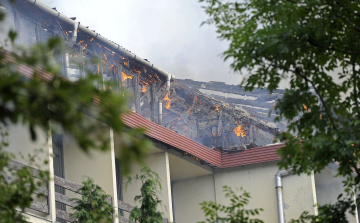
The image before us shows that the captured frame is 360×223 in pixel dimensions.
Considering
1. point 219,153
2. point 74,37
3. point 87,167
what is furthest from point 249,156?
point 74,37

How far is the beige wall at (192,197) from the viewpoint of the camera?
15.8 metres

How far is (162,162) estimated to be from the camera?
13.7 meters

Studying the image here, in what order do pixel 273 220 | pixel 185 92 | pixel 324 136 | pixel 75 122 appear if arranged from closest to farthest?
1. pixel 75 122
2. pixel 324 136
3. pixel 273 220
4. pixel 185 92

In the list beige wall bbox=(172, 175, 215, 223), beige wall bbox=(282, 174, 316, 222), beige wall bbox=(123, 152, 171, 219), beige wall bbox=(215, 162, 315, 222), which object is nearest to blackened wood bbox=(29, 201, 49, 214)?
beige wall bbox=(123, 152, 171, 219)

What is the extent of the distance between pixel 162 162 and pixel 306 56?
28.1 feet

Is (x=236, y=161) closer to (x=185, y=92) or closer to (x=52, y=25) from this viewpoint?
(x=185, y=92)

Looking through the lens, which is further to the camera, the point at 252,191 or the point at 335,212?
the point at 252,191

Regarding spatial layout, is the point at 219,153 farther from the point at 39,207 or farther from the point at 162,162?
the point at 39,207

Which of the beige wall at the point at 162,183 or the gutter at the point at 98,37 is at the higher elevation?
the gutter at the point at 98,37

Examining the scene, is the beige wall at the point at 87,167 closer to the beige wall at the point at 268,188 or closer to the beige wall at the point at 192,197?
the beige wall at the point at 192,197

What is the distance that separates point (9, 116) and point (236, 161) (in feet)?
45.2

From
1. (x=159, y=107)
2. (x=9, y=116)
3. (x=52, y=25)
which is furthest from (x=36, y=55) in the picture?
(x=159, y=107)

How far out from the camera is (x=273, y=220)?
14.8m

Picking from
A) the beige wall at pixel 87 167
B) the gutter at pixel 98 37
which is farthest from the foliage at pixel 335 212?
the gutter at pixel 98 37
